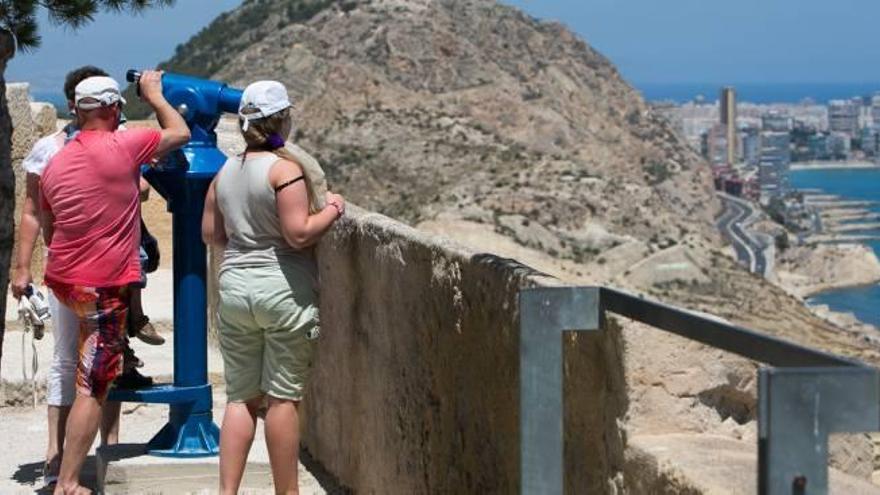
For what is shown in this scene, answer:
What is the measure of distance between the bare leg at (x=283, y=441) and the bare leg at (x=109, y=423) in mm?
1328

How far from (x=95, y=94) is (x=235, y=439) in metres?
1.17

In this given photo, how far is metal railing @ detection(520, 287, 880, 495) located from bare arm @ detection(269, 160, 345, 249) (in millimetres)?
1791

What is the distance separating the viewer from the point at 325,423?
6.45 m

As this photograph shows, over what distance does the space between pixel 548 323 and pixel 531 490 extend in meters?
0.28

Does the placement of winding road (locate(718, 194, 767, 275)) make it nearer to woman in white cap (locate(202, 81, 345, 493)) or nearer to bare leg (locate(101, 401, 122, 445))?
bare leg (locate(101, 401, 122, 445))

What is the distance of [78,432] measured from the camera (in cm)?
545

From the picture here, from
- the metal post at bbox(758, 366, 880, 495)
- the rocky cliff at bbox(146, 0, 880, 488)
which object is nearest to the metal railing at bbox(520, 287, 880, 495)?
the metal post at bbox(758, 366, 880, 495)

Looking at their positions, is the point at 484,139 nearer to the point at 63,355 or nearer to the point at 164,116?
the point at 63,355

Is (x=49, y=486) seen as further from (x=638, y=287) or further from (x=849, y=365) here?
(x=638, y=287)

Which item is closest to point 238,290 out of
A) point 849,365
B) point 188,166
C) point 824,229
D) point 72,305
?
point 72,305

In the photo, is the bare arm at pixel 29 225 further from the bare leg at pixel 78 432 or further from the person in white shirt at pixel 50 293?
the bare leg at pixel 78 432

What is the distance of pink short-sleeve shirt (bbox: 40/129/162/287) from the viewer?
519 centimetres

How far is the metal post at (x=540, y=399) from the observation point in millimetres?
2729

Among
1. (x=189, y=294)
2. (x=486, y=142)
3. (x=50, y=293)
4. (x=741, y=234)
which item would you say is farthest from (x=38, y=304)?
(x=741, y=234)
